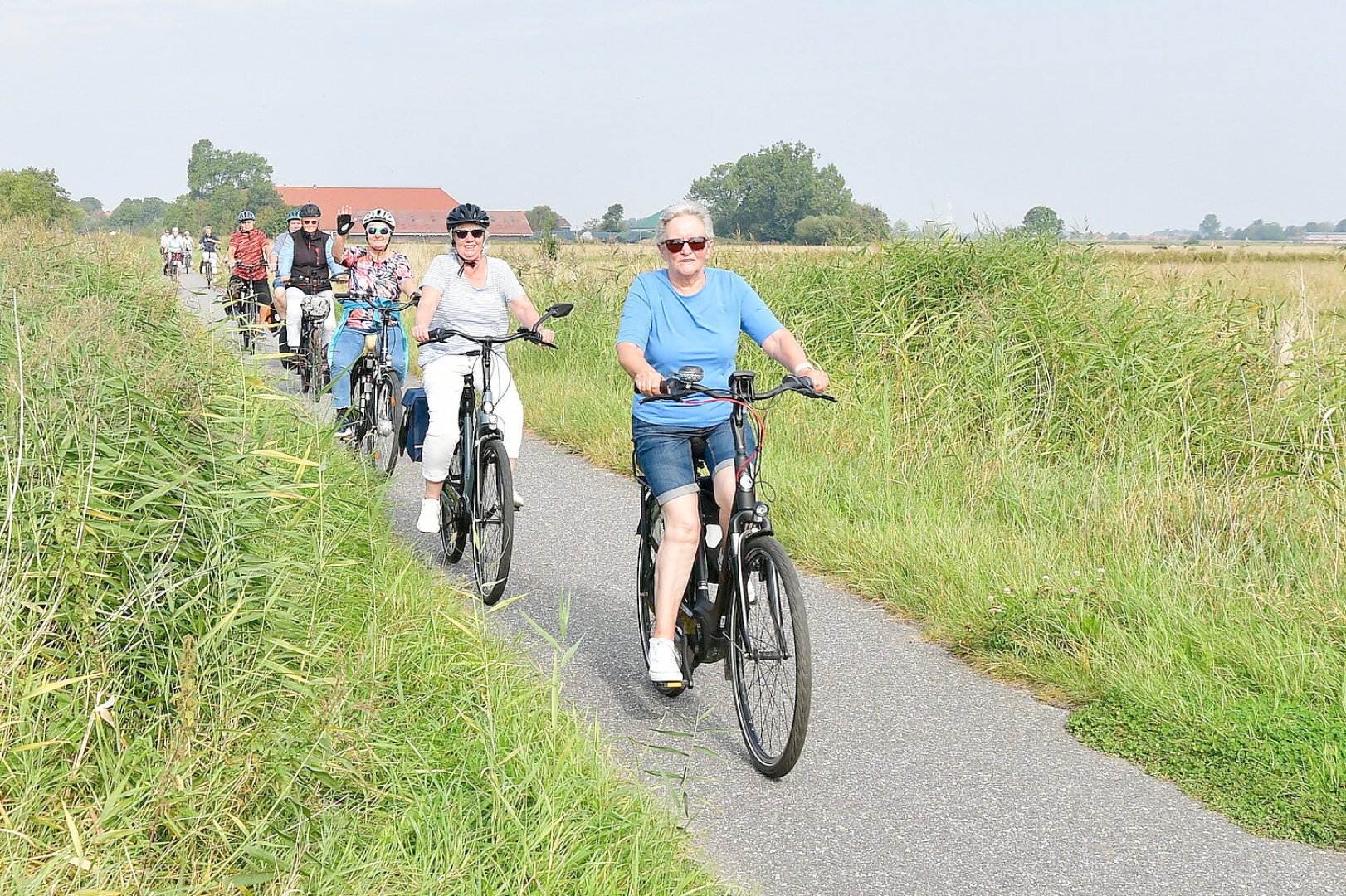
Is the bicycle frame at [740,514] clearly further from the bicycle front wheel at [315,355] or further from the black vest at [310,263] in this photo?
the black vest at [310,263]

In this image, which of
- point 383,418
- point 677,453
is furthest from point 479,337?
point 383,418

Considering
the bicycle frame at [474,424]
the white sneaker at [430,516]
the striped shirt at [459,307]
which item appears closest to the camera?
the bicycle frame at [474,424]

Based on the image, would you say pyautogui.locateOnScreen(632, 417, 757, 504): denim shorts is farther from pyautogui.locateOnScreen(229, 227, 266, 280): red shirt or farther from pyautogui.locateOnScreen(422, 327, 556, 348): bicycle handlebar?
pyautogui.locateOnScreen(229, 227, 266, 280): red shirt

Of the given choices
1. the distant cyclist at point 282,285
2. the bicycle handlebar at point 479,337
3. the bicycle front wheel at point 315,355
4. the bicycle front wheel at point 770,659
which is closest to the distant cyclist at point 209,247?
the distant cyclist at point 282,285

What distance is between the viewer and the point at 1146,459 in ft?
27.9

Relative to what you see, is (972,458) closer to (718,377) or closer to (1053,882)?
(718,377)

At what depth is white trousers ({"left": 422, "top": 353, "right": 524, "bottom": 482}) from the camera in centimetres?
734

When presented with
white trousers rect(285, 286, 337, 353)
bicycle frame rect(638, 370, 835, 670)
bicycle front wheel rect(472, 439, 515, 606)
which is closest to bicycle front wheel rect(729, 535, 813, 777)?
bicycle frame rect(638, 370, 835, 670)

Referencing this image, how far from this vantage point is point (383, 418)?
9961mm

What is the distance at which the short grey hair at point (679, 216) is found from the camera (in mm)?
5117

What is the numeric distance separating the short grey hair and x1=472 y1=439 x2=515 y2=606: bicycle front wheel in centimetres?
201

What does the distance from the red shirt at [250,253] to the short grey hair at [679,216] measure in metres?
13.6

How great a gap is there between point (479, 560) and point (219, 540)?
3.38m

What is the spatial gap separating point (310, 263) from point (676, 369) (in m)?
10.3
